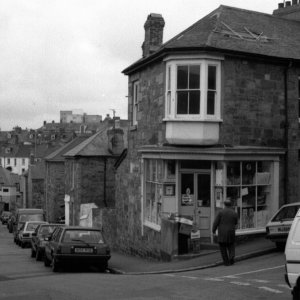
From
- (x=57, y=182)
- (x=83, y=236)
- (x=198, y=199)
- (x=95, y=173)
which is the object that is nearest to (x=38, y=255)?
(x=83, y=236)

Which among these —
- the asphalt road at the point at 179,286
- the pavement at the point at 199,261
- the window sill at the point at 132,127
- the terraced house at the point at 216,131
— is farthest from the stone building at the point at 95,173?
the asphalt road at the point at 179,286

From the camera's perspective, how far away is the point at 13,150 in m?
134

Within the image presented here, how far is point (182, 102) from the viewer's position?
2009cm

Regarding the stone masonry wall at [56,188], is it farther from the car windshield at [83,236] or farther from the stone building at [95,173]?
the car windshield at [83,236]

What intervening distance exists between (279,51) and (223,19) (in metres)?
2.62

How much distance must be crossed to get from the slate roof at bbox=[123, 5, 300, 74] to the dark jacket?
229 inches

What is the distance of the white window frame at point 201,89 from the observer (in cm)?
1970

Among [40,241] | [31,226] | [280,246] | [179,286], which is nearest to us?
[179,286]

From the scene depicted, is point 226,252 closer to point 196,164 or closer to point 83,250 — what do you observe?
point 83,250

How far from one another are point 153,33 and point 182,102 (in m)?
5.72

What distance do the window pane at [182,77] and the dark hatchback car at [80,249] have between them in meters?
5.63

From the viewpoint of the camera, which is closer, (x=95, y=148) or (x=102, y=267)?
(x=102, y=267)

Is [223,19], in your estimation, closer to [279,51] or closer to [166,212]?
[279,51]

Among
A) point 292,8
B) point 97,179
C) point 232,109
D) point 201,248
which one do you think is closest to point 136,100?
point 232,109
